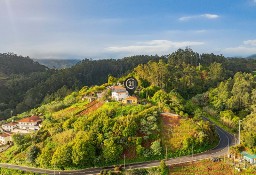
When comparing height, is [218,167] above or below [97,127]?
below

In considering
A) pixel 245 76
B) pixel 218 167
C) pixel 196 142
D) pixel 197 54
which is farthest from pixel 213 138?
pixel 197 54

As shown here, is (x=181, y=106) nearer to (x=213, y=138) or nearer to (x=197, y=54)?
(x=213, y=138)

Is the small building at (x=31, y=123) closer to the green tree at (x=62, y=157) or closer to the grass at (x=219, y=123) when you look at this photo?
the green tree at (x=62, y=157)

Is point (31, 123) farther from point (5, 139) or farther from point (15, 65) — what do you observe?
point (15, 65)

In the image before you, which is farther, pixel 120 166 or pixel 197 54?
pixel 197 54

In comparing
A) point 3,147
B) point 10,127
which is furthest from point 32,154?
point 10,127

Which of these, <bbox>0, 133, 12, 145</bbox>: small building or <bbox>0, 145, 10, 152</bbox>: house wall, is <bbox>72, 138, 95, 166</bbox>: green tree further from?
<bbox>0, 133, 12, 145</bbox>: small building

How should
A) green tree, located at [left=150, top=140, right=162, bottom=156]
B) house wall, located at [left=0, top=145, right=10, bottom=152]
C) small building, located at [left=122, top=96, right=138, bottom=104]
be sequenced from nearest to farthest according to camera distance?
green tree, located at [left=150, top=140, right=162, bottom=156] < house wall, located at [left=0, top=145, right=10, bottom=152] < small building, located at [left=122, top=96, right=138, bottom=104]

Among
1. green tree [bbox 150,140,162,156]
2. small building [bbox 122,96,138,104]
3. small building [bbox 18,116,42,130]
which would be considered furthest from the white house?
small building [bbox 18,116,42,130]
